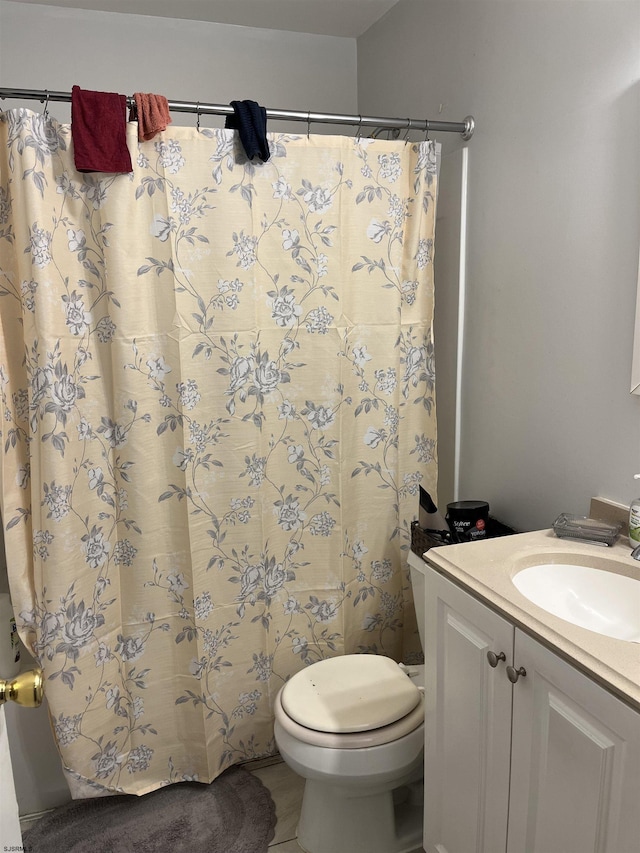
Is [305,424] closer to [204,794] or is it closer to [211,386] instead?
[211,386]

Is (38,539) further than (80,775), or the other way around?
(80,775)

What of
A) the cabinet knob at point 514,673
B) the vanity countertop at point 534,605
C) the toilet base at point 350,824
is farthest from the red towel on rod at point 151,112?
the toilet base at point 350,824

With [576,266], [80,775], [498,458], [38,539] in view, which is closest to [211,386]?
[38,539]

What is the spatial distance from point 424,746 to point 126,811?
3.15ft

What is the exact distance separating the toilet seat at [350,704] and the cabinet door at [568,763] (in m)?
0.44

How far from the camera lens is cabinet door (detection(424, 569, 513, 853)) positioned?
4.17 ft

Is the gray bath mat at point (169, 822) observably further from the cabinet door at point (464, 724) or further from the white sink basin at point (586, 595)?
the white sink basin at point (586, 595)

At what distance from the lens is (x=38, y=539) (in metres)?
1.75

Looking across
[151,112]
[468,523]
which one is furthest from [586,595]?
[151,112]

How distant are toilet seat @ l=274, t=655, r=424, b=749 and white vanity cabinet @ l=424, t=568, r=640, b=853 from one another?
0.17m

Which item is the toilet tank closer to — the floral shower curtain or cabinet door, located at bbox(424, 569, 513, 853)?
the floral shower curtain

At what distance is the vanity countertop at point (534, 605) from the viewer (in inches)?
40.1

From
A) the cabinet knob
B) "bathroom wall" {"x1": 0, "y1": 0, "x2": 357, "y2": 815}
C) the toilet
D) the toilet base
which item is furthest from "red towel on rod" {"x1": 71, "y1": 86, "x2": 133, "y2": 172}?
the toilet base

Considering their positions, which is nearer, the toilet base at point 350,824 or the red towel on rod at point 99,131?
the red towel on rod at point 99,131
